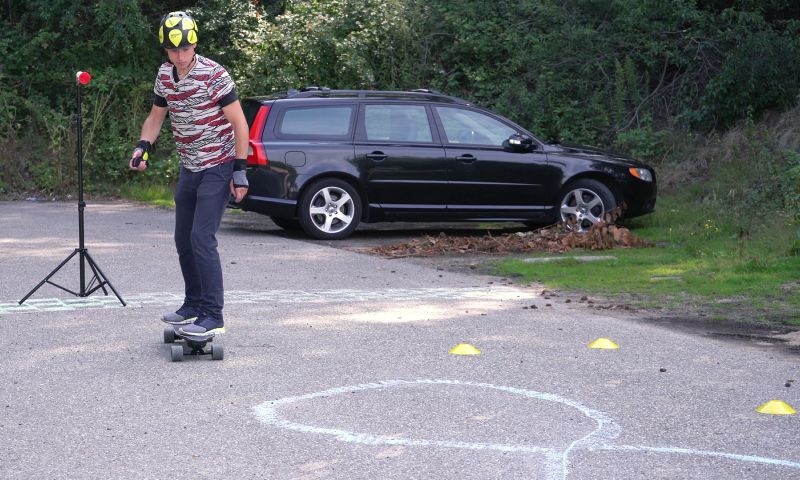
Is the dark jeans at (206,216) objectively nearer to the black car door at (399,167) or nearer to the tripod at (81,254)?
the tripod at (81,254)

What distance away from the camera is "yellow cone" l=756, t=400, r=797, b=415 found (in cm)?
609

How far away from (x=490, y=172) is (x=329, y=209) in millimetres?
2003

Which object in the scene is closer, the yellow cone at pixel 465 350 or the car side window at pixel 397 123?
the yellow cone at pixel 465 350

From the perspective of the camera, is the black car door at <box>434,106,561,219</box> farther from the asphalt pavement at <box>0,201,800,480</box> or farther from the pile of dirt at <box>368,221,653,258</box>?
the asphalt pavement at <box>0,201,800,480</box>

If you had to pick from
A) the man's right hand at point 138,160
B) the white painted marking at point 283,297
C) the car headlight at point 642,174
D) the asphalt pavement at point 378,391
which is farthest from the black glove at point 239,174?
the car headlight at point 642,174

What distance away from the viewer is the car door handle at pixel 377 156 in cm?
1453

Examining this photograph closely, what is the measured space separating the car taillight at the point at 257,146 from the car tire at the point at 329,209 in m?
0.63

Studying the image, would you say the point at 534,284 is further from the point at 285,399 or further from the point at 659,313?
the point at 285,399

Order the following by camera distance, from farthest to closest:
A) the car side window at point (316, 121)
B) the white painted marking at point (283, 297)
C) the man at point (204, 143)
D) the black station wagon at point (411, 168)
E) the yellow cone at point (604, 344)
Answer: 1. the car side window at point (316, 121)
2. the black station wagon at point (411, 168)
3. the white painted marking at point (283, 297)
4. the yellow cone at point (604, 344)
5. the man at point (204, 143)

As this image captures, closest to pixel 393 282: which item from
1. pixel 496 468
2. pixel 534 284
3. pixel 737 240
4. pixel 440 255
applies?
pixel 534 284

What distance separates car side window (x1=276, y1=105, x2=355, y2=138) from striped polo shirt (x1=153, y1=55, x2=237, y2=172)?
22.9 feet

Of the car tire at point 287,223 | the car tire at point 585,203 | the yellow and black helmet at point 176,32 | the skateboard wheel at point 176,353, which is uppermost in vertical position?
the yellow and black helmet at point 176,32

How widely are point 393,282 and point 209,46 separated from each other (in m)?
13.9

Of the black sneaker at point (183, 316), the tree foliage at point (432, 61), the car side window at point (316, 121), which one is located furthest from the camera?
the tree foliage at point (432, 61)
